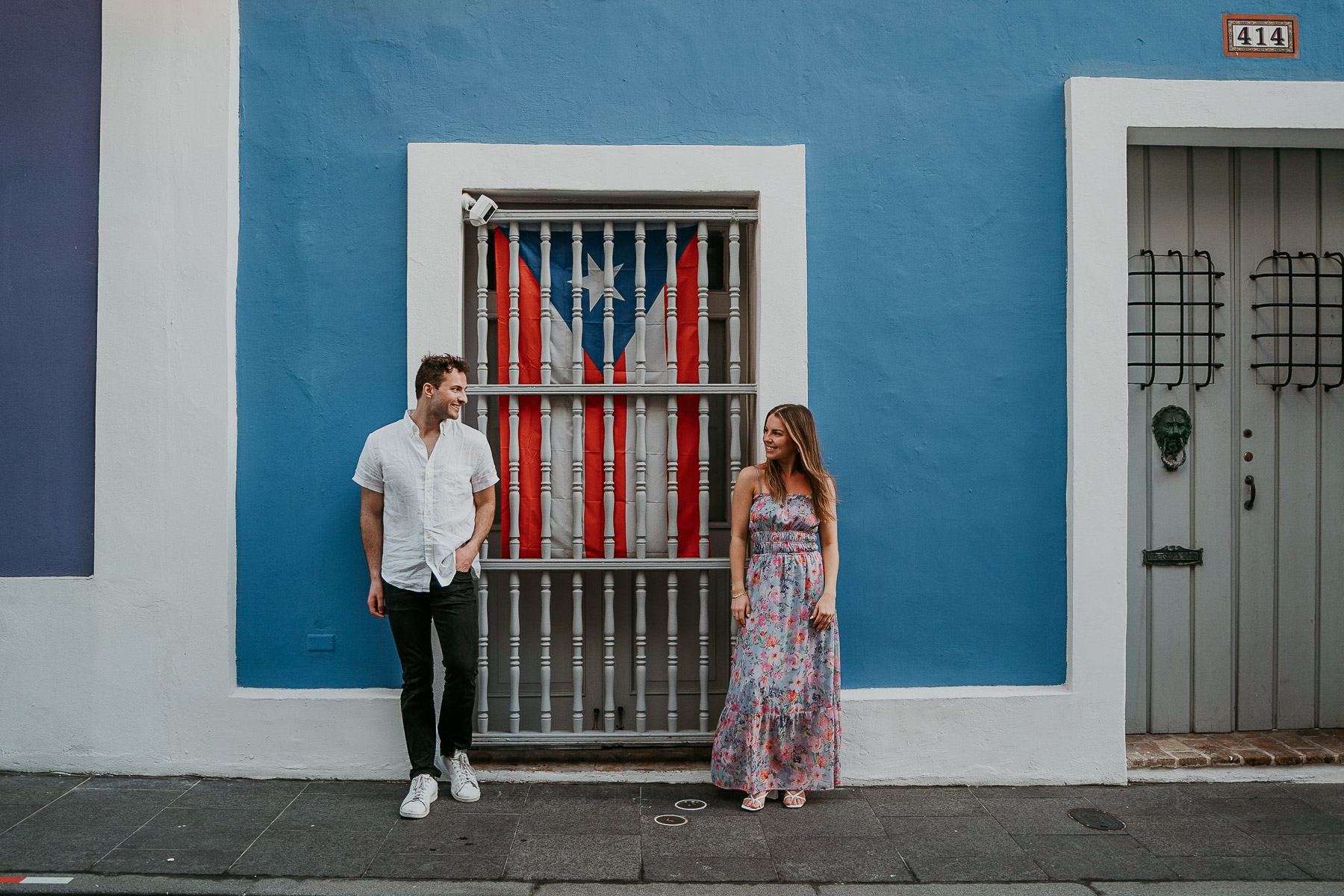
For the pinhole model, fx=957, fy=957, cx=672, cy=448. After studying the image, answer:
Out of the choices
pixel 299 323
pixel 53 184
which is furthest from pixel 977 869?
pixel 53 184

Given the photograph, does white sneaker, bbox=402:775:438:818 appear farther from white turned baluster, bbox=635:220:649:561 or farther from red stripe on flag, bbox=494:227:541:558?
white turned baluster, bbox=635:220:649:561

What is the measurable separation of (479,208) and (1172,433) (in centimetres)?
371

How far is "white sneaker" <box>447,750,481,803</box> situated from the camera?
4.29 meters

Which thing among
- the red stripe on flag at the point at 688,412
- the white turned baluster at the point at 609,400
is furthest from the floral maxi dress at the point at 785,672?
the white turned baluster at the point at 609,400

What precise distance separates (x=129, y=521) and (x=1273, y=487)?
579 centimetres

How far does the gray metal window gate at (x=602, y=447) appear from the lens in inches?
183

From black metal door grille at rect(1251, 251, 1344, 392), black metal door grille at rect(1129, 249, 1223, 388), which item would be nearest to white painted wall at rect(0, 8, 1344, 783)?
black metal door grille at rect(1129, 249, 1223, 388)

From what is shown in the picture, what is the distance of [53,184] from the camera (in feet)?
15.2

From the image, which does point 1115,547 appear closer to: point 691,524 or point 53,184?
point 691,524

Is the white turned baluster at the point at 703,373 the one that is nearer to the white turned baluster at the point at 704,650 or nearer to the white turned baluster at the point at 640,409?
the white turned baluster at the point at 704,650

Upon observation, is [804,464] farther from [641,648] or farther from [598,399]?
[641,648]

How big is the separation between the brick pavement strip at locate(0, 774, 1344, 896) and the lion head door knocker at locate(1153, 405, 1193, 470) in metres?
1.62

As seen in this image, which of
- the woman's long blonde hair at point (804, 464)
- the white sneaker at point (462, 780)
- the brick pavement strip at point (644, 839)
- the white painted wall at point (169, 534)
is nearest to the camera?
the brick pavement strip at point (644, 839)

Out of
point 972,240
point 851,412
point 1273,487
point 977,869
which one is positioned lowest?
point 977,869
